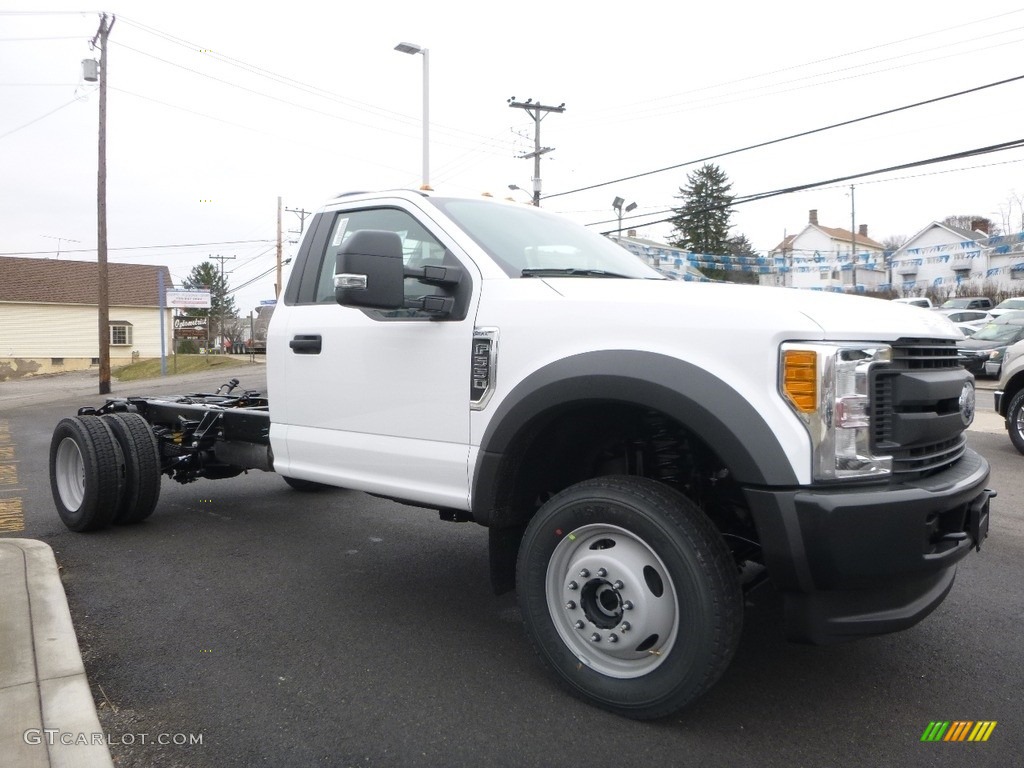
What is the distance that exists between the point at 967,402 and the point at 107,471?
5049mm

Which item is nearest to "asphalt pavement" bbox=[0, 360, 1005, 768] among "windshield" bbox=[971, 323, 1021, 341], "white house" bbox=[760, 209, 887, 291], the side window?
the side window

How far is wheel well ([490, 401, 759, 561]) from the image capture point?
3170 mm

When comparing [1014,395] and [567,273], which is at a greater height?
[567,273]

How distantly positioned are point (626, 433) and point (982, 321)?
28604 mm

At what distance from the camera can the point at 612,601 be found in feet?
9.83

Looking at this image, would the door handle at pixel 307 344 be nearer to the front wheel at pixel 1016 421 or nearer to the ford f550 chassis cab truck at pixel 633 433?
the ford f550 chassis cab truck at pixel 633 433

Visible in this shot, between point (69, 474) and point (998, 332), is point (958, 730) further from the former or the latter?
point (998, 332)

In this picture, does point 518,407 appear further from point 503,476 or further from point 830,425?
point 830,425

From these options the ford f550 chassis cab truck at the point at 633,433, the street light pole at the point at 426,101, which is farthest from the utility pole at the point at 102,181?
the ford f550 chassis cab truck at the point at 633,433

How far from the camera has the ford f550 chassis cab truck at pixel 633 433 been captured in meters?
2.58

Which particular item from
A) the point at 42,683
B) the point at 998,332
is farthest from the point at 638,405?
the point at 998,332

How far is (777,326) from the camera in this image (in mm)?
2621

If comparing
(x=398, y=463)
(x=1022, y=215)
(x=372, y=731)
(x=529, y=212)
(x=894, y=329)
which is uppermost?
(x=1022, y=215)

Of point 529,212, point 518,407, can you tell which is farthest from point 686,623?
point 529,212
